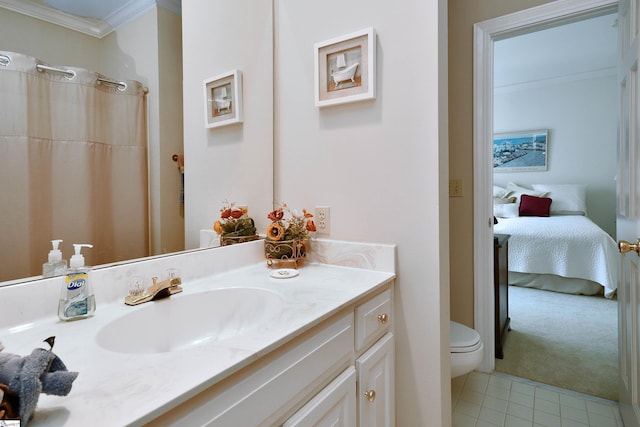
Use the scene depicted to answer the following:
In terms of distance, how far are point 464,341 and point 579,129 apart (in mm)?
5153

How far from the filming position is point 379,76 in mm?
1323

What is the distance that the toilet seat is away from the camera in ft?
5.53

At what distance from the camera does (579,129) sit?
5266mm

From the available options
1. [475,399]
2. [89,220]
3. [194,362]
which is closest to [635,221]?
[475,399]

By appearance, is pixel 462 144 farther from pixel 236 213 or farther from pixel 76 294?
pixel 76 294

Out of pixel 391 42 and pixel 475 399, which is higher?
pixel 391 42

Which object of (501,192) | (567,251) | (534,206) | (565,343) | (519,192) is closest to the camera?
(565,343)

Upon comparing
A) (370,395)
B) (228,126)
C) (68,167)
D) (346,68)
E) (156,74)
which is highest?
(346,68)

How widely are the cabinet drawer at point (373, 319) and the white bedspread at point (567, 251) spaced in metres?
3.19

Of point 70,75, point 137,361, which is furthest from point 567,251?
point 70,75

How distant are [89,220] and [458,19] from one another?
2.36 m

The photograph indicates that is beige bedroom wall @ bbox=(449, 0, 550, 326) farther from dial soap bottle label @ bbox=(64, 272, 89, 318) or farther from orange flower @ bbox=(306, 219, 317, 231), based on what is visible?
dial soap bottle label @ bbox=(64, 272, 89, 318)

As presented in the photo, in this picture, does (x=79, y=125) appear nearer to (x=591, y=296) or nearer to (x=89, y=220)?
(x=89, y=220)

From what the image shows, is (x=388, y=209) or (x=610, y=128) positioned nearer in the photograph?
(x=388, y=209)
